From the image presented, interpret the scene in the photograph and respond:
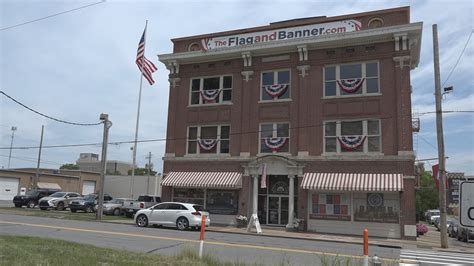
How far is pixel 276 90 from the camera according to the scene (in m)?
30.3

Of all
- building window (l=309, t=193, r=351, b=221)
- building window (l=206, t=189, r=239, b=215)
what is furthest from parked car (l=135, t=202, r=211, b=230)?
building window (l=309, t=193, r=351, b=221)

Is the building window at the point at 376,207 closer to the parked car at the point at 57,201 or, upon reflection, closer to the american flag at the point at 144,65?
the american flag at the point at 144,65

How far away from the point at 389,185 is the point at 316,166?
Result: 15.2 feet

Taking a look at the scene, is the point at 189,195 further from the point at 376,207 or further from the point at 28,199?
the point at 28,199

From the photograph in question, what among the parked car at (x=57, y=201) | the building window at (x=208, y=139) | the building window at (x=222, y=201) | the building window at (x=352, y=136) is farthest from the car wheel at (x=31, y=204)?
the building window at (x=352, y=136)

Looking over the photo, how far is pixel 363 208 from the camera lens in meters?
26.6

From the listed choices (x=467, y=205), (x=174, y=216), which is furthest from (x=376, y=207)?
(x=467, y=205)

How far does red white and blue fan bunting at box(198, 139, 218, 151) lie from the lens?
1248 inches

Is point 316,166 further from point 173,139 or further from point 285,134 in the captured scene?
point 173,139

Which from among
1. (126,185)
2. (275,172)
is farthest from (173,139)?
(126,185)

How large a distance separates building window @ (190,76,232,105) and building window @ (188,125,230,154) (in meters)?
1.95

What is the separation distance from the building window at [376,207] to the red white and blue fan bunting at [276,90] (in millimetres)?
8257

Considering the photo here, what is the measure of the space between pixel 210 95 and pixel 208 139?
10.4 ft

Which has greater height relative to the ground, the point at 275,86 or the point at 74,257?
the point at 275,86
